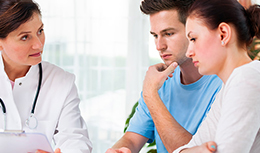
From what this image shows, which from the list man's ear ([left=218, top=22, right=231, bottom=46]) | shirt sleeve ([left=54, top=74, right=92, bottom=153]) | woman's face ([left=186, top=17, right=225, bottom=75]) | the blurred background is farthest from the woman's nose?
the blurred background

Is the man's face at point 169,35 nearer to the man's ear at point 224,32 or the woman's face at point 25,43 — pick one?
the man's ear at point 224,32

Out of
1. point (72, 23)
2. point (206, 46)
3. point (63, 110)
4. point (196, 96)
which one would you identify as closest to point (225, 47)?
point (206, 46)

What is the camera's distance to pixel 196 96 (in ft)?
4.96

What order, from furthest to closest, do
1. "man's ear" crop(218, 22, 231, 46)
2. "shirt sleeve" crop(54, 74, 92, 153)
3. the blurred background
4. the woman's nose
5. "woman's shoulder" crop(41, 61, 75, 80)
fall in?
the blurred background → "woman's shoulder" crop(41, 61, 75, 80) → the woman's nose → "shirt sleeve" crop(54, 74, 92, 153) → "man's ear" crop(218, 22, 231, 46)

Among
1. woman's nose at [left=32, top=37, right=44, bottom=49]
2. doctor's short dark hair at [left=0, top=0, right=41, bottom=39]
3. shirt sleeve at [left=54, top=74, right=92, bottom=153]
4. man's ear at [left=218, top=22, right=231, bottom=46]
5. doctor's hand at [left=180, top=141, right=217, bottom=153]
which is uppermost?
doctor's short dark hair at [left=0, top=0, right=41, bottom=39]

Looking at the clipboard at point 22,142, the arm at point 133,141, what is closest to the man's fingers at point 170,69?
the arm at point 133,141

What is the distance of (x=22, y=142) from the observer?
1123 millimetres

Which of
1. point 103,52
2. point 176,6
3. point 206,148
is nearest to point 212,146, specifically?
point 206,148

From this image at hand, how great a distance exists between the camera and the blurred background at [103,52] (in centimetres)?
333

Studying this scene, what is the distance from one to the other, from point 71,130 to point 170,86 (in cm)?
60

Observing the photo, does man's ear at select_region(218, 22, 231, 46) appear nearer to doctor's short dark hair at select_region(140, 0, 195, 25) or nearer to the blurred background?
doctor's short dark hair at select_region(140, 0, 195, 25)

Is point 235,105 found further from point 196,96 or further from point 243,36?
point 196,96

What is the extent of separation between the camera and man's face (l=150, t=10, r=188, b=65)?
58.8 inches

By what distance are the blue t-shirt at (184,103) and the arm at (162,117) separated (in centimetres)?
16
